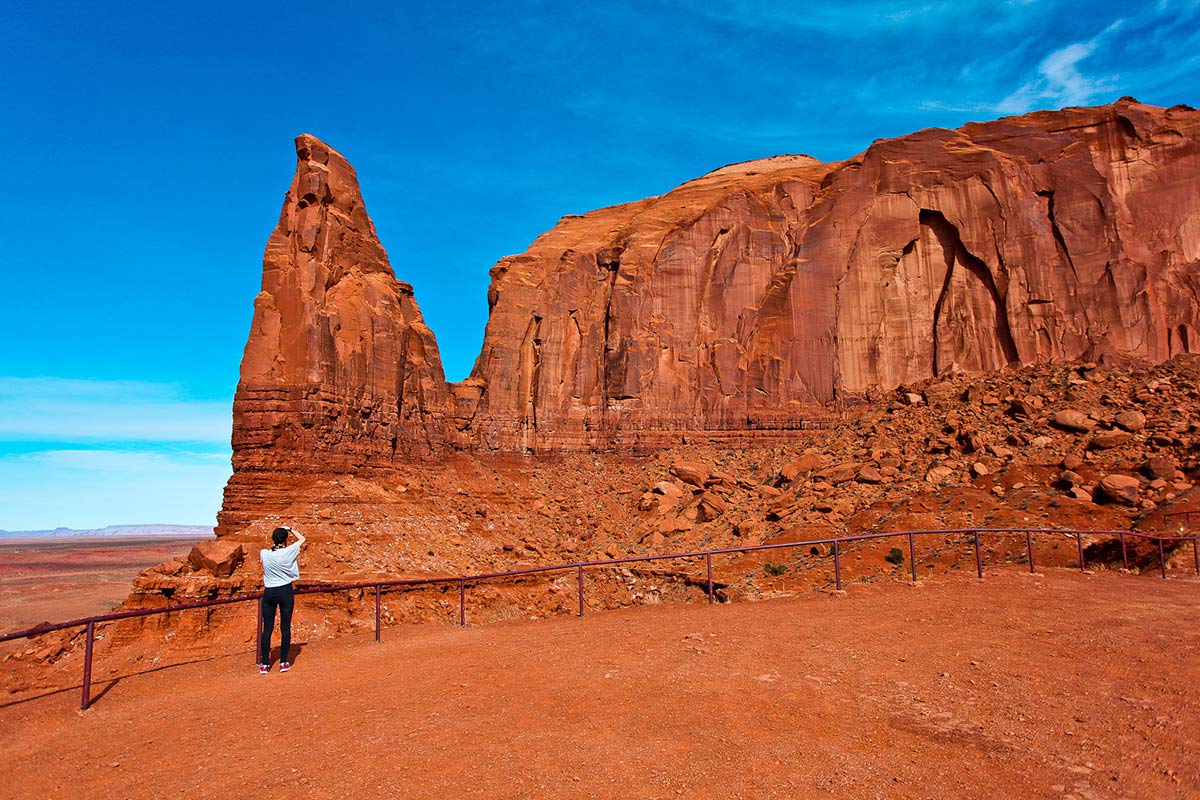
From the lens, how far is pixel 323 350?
98.4 ft

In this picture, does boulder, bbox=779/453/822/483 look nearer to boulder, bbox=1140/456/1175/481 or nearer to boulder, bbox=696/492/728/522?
boulder, bbox=696/492/728/522

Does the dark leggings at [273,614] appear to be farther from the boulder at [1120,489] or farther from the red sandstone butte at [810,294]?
the boulder at [1120,489]

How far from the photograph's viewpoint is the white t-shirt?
10633 mm

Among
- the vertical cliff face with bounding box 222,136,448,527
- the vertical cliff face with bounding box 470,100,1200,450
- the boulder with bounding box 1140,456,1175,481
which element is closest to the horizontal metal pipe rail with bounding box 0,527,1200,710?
the boulder with bounding box 1140,456,1175,481

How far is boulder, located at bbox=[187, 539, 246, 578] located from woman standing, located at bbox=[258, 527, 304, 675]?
978 centimetres

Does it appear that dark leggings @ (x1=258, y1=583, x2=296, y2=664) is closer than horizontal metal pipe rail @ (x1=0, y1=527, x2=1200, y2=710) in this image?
No

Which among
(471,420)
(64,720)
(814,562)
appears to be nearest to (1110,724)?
(64,720)

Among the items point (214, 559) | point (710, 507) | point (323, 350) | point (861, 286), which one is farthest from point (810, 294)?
point (214, 559)

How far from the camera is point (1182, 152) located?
40.1m

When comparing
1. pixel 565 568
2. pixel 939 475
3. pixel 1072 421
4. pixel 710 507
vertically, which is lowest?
pixel 565 568

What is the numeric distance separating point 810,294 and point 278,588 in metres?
38.5

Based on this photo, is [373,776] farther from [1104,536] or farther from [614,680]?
[1104,536]

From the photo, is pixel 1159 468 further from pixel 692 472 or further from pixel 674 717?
pixel 674 717

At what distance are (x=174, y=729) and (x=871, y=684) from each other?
856 cm
